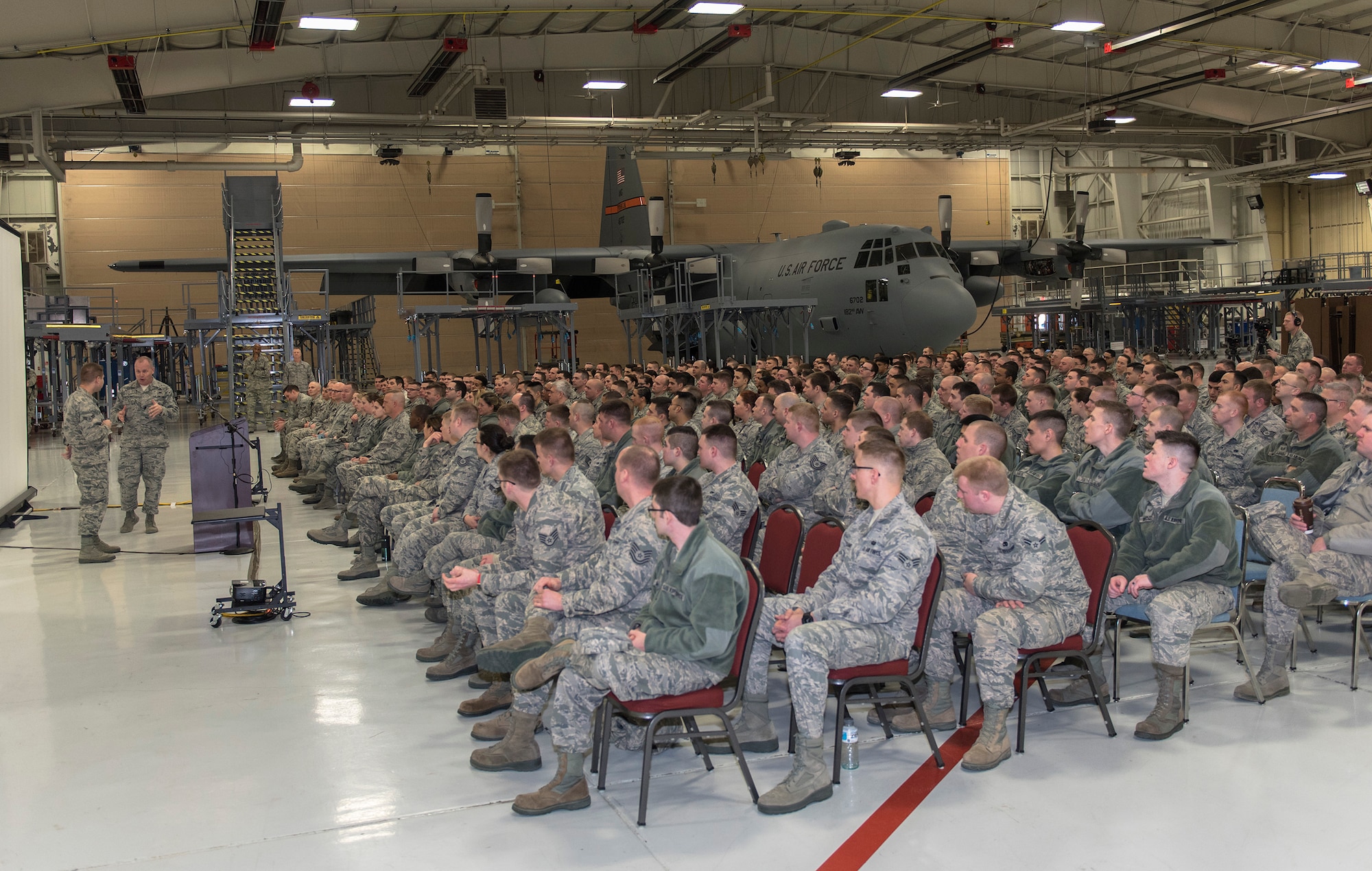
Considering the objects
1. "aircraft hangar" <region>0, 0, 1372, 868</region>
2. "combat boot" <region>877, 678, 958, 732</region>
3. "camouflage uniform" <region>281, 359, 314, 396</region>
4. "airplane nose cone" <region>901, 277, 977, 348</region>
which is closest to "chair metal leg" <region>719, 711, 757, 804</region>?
"aircraft hangar" <region>0, 0, 1372, 868</region>

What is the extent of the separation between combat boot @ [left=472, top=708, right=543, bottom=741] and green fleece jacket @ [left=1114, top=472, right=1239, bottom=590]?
2.70 m

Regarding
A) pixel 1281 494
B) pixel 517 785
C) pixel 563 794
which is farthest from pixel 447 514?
pixel 1281 494

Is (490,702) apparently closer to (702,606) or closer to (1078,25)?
(702,606)

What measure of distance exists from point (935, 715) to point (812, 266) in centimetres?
1500

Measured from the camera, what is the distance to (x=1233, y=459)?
661cm

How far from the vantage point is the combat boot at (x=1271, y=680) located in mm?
4477

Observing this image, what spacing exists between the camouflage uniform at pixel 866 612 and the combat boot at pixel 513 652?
0.82 meters

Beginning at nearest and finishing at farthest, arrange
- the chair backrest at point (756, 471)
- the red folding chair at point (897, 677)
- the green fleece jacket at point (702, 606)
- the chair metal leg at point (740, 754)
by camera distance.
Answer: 1. the green fleece jacket at point (702, 606)
2. the chair metal leg at point (740, 754)
3. the red folding chair at point (897, 677)
4. the chair backrest at point (756, 471)

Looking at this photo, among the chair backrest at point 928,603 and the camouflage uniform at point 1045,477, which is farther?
the camouflage uniform at point 1045,477

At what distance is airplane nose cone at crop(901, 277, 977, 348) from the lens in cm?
1628

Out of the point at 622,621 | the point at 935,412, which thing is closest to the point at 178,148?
the point at 935,412

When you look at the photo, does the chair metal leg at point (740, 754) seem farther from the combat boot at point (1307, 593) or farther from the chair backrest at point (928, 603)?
the combat boot at point (1307, 593)

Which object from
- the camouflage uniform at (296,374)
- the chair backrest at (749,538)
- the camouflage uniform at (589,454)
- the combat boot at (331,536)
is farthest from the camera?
the camouflage uniform at (296,374)

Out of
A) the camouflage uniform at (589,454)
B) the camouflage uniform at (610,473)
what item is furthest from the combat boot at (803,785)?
the camouflage uniform at (589,454)
